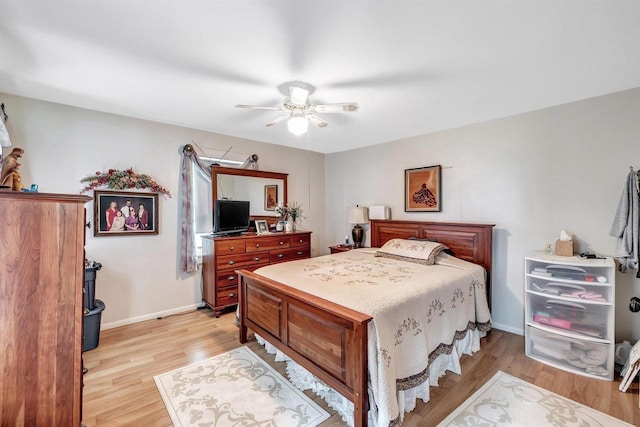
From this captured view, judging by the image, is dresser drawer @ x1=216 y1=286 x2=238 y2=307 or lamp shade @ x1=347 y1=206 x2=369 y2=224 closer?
dresser drawer @ x1=216 y1=286 x2=238 y2=307

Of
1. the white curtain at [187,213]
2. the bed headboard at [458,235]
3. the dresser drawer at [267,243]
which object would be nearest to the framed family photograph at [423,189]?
the bed headboard at [458,235]

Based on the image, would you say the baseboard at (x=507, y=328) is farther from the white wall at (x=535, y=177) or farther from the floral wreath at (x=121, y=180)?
the floral wreath at (x=121, y=180)

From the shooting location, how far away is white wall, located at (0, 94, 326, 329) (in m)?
2.84

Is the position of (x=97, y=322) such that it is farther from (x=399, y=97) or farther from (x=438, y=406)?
(x=399, y=97)

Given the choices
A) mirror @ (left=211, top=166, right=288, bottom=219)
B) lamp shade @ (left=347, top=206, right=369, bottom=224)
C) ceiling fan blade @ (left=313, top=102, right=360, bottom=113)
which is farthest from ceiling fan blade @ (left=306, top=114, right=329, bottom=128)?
lamp shade @ (left=347, top=206, right=369, bottom=224)

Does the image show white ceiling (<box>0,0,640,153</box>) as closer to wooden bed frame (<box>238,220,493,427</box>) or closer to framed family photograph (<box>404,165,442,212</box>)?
framed family photograph (<box>404,165,442,212</box>)

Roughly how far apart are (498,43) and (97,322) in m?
4.33

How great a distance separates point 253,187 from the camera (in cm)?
442

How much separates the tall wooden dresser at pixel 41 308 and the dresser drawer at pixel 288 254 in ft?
8.93

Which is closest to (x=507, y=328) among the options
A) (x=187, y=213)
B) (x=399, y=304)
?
(x=399, y=304)

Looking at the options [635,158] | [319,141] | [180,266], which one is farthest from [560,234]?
[180,266]

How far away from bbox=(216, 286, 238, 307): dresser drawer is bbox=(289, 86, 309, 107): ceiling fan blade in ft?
8.50

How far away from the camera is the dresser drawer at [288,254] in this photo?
4150 mm

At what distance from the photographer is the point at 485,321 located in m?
2.83
